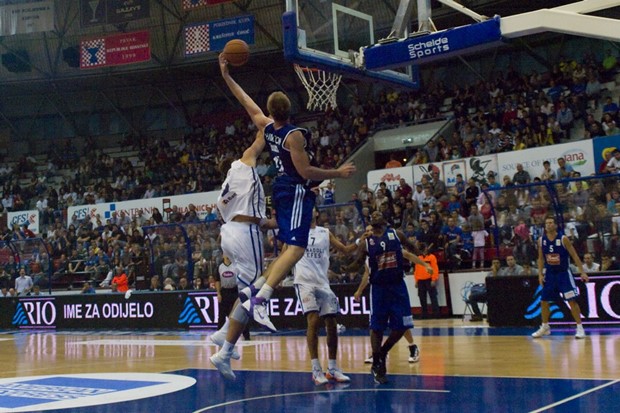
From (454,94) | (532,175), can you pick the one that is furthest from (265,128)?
(454,94)

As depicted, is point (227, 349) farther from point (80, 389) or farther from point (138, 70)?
point (138, 70)

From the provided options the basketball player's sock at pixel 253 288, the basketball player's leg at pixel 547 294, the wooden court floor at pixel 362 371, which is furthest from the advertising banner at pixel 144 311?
the basketball player's sock at pixel 253 288

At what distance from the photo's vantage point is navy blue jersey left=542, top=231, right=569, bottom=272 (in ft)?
41.3

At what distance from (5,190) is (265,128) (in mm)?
29710

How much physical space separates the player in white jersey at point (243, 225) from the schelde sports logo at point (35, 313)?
1494cm

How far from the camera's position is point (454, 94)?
28.0 metres

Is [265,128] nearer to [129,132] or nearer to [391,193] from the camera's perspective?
[391,193]

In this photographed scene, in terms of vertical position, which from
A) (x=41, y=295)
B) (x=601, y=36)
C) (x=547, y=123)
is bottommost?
(x=41, y=295)

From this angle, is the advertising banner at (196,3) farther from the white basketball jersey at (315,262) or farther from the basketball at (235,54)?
the basketball at (235,54)

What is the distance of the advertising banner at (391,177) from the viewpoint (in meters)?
21.8

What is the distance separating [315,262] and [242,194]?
181 centimetres

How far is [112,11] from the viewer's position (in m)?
28.1

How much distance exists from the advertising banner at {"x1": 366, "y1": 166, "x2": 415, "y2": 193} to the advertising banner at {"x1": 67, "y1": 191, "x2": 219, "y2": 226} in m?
5.62

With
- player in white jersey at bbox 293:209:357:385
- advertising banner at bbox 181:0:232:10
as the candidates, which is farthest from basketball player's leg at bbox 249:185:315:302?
advertising banner at bbox 181:0:232:10
